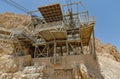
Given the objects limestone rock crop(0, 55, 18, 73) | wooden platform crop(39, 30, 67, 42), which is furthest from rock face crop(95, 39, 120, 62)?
limestone rock crop(0, 55, 18, 73)

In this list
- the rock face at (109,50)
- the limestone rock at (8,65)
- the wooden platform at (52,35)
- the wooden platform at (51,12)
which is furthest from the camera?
the rock face at (109,50)

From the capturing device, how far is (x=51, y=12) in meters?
24.8

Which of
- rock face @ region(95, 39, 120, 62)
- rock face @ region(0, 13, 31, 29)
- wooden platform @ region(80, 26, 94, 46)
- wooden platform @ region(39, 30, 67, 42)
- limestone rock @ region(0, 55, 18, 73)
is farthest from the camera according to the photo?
rock face @ region(95, 39, 120, 62)

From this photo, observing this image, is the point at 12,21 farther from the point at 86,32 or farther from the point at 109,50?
the point at 109,50

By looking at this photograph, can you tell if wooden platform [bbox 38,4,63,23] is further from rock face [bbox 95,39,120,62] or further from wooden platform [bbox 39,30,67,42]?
rock face [bbox 95,39,120,62]

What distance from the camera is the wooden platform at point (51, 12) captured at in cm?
2414

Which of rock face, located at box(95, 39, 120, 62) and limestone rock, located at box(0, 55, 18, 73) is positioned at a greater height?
rock face, located at box(95, 39, 120, 62)

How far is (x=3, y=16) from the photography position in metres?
40.9

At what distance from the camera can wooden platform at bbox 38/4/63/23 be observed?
79.2 ft

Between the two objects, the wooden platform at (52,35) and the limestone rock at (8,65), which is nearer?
the limestone rock at (8,65)

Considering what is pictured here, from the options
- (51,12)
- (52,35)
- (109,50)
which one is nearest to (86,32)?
(52,35)

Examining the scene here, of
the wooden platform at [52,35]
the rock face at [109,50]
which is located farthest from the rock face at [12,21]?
the rock face at [109,50]

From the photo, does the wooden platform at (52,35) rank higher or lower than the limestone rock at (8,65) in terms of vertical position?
higher

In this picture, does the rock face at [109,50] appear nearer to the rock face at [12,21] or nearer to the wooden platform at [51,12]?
the wooden platform at [51,12]
